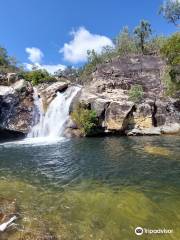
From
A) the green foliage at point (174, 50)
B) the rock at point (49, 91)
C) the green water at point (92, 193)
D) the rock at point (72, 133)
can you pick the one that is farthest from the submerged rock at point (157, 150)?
the green foliage at point (174, 50)

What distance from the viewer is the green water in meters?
9.21

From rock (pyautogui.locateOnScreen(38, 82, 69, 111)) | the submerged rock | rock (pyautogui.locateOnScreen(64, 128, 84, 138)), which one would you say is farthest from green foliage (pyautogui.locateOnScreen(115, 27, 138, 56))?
the submerged rock

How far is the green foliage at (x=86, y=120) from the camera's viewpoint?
34.0 meters

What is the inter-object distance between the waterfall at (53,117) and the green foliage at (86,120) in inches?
75.3

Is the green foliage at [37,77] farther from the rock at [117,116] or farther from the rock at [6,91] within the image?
the rock at [117,116]

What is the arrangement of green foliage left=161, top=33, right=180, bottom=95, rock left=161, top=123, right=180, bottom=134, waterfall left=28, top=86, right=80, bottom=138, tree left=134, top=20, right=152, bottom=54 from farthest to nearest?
tree left=134, top=20, right=152, bottom=54 < green foliage left=161, top=33, right=180, bottom=95 < waterfall left=28, top=86, right=80, bottom=138 < rock left=161, top=123, right=180, bottom=134

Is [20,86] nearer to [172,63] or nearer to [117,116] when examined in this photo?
[117,116]

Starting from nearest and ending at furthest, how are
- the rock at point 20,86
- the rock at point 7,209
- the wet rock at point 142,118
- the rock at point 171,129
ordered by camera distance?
1. the rock at point 7,209
2. the rock at point 171,129
3. the wet rock at point 142,118
4. the rock at point 20,86

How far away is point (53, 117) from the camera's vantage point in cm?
3644

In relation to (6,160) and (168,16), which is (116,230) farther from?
(168,16)

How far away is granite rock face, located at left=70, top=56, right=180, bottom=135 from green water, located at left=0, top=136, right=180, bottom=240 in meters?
12.9

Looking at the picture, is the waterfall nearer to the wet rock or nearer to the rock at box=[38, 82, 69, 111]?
the rock at box=[38, 82, 69, 111]

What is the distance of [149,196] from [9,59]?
228ft

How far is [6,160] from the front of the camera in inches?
805
